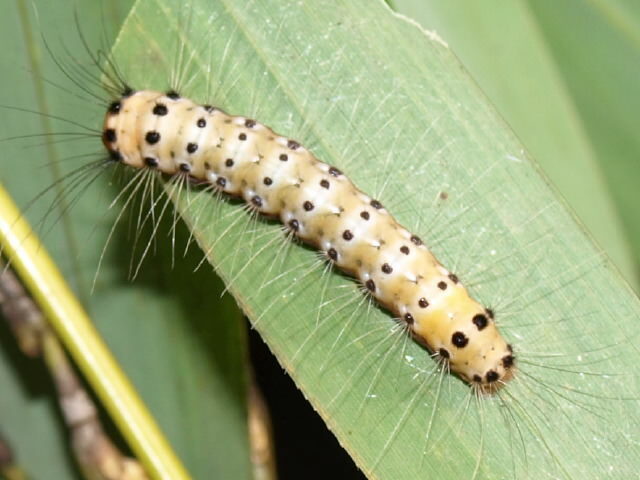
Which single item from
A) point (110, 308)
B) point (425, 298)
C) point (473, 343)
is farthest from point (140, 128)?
point (473, 343)

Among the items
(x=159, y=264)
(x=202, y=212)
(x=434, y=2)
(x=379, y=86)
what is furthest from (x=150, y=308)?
(x=434, y=2)

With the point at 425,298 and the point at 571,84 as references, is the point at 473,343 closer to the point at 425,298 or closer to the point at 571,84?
the point at 425,298

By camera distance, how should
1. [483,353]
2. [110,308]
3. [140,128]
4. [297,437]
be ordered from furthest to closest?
1. [297,437]
2. [110,308]
3. [140,128]
4. [483,353]

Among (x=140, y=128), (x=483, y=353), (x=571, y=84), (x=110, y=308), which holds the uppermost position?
(x=571, y=84)

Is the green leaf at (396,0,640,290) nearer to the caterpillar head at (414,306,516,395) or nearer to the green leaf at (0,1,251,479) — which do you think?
the caterpillar head at (414,306,516,395)

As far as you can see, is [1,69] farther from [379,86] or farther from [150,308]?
[379,86]

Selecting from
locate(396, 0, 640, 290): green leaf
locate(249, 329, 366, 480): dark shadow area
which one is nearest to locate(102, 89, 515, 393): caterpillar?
locate(396, 0, 640, 290): green leaf
